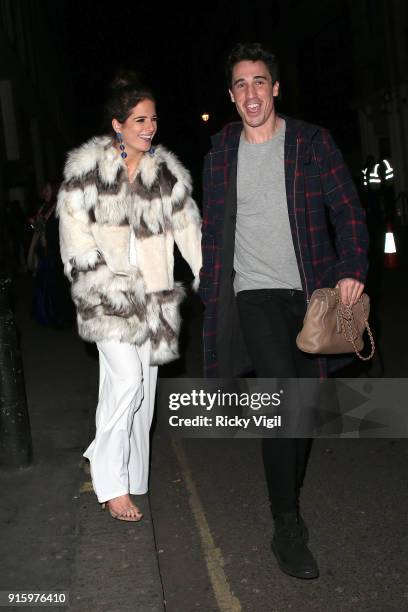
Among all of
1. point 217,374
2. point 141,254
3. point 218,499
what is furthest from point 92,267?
point 218,499

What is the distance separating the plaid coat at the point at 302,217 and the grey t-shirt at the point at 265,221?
0.13ft

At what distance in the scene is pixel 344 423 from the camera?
5.66 m

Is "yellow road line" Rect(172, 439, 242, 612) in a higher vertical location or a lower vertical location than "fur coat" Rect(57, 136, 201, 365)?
lower

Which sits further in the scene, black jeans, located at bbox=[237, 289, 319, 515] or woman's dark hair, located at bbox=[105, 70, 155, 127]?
woman's dark hair, located at bbox=[105, 70, 155, 127]

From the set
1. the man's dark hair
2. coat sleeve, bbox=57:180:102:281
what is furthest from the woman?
the man's dark hair

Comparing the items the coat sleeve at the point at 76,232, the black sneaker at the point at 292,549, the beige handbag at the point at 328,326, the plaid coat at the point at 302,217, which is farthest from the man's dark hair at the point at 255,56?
the black sneaker at the point at 292,549

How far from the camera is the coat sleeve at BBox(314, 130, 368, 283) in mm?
3551

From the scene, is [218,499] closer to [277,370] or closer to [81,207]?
[277,370]

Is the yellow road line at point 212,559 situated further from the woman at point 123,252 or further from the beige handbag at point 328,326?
the beige handbag at point 328,326

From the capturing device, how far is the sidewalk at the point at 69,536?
11.0 ft

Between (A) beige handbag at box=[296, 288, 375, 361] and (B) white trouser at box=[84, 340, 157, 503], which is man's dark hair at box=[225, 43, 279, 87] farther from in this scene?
(B) white trouser at box=[84, 340, 157, 503]

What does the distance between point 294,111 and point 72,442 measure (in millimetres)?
34111

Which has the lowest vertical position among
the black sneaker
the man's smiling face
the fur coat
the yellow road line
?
the yellow road line

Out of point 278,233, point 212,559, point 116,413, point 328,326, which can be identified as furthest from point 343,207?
point 212,559
